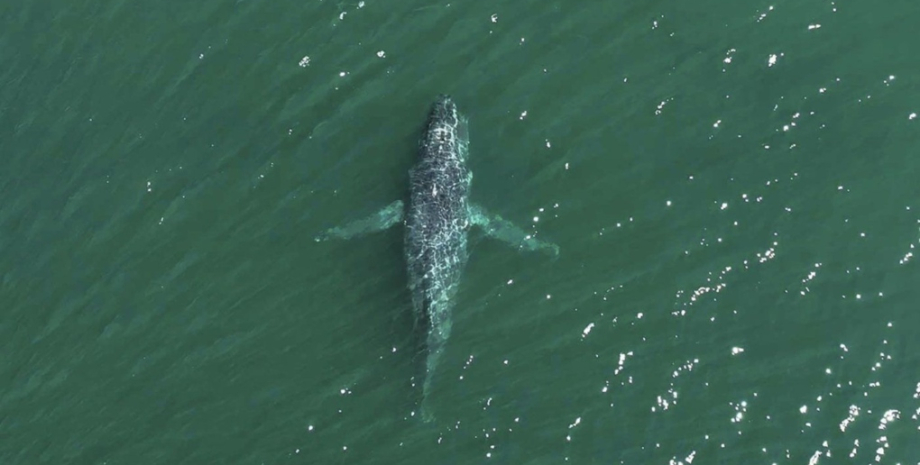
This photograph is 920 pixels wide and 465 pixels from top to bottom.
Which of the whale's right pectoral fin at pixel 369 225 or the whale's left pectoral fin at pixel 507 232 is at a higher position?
the whale's right pectoral fin at pixel 369 225

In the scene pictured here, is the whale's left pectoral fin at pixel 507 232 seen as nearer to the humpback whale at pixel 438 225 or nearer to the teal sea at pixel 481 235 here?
the humpback whale at pixel 438 225

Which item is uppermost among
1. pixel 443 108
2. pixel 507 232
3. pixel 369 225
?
pixel 443 108

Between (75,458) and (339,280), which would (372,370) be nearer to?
(339,280)

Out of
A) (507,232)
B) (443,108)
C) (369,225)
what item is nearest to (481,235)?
(507,232)

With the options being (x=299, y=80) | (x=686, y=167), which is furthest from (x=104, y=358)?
(x=686, y=167)

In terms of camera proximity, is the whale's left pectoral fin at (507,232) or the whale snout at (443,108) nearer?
the whale's left pectoral fin at (507,232)

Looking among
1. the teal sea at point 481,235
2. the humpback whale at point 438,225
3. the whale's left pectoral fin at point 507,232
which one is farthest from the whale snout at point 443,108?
the whale's left pectoral fin at point 507,232

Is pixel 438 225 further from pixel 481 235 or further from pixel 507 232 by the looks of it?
pixel 507 232
